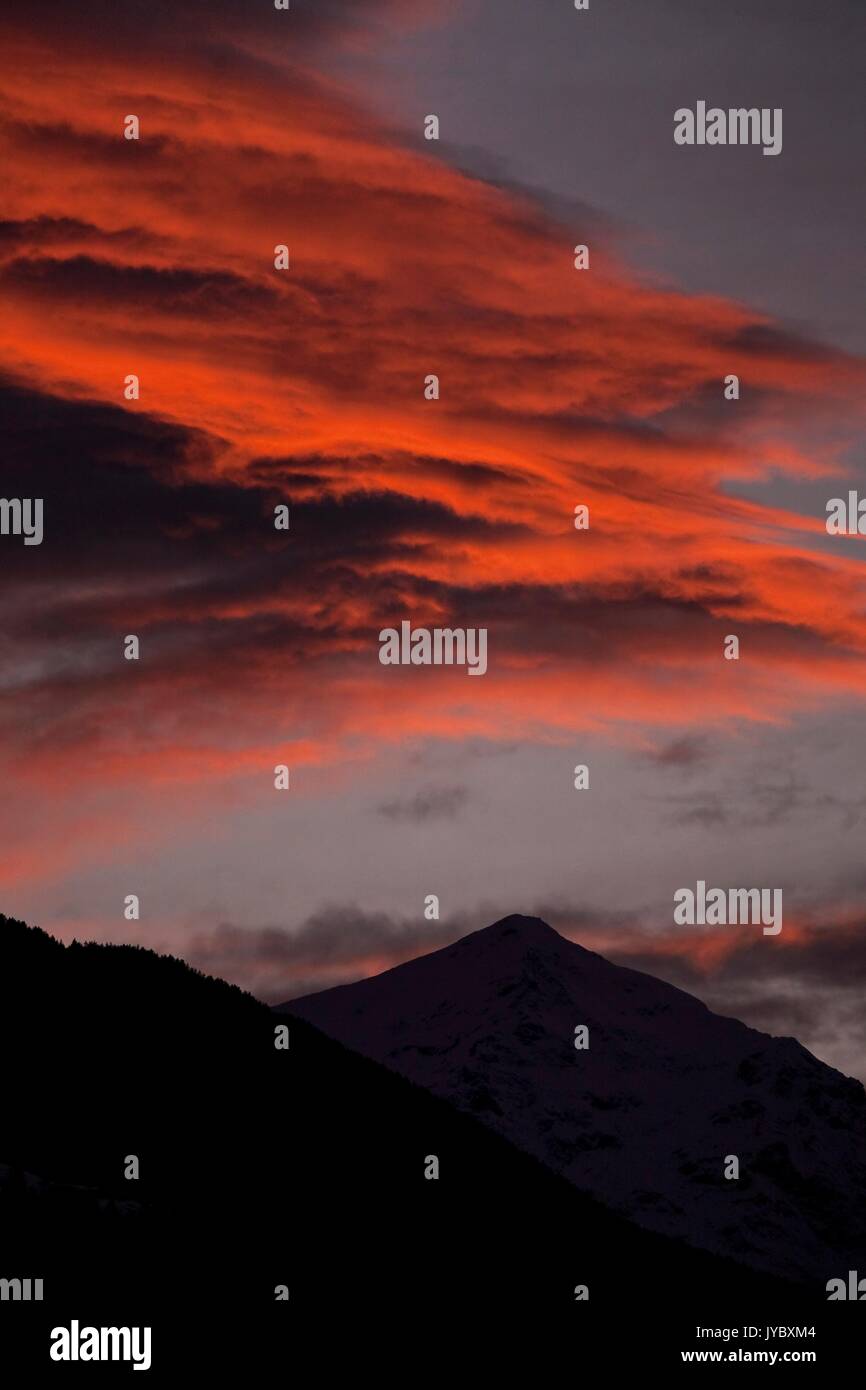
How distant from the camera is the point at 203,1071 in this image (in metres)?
151

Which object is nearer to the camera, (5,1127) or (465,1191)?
(5,1127)

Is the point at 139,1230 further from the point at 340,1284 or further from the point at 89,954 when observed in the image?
the point at 89,954
